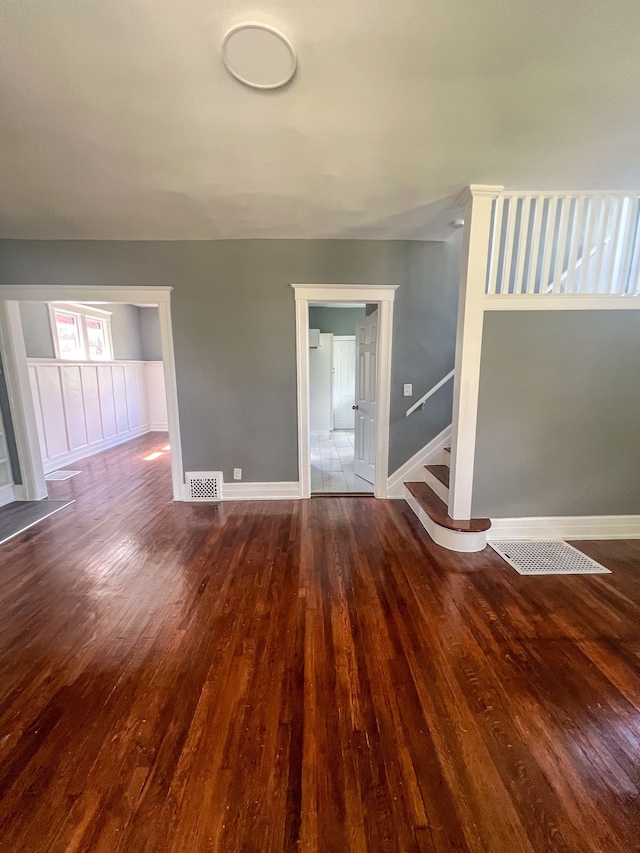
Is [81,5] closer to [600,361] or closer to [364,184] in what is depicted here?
[364,184]

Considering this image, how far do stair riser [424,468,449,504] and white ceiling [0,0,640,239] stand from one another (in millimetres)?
2312

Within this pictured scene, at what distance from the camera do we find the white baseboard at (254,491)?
12.1 feet

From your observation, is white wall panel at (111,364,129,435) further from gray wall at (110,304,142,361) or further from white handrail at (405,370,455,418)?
white handrail at (405,370,455,418)

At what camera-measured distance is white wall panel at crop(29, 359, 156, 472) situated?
473 centimetres

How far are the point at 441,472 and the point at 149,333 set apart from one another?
694 cm

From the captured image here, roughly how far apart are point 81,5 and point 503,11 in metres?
1.55

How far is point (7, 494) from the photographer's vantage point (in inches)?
141

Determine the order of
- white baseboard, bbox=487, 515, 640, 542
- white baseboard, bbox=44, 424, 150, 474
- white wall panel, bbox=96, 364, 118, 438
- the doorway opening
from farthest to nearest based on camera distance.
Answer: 1. white wall panel, bbox=96, 364, 118, 438
2. white baseboard, bbox=44, 424, 150, 474
3. the doorway opening
4. white baseboard, bbox=487, 515, 640, 542

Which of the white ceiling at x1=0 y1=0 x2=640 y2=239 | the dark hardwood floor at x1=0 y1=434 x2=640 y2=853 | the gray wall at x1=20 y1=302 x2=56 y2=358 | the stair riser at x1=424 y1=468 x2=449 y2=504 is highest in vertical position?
the white ceiling at x1=0 y1=0 x2=640 y2=239

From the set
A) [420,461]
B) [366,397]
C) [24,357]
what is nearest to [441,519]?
[420,461]

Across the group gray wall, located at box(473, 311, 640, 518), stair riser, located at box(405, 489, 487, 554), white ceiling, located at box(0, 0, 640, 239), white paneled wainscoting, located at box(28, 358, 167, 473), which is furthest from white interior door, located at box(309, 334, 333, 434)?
gray wall, located at box(473, 311, 640, 518)

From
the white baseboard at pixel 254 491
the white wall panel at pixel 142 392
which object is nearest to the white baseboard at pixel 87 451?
the white wall panel at pixel 142 392

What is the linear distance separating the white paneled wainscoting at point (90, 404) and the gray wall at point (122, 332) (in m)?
0.19

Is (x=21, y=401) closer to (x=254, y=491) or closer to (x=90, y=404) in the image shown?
(x=90, y=404)
